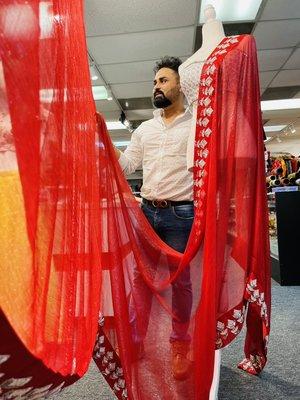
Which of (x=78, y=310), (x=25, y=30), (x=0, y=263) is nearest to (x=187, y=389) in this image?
Answer: (x=78, y=310)

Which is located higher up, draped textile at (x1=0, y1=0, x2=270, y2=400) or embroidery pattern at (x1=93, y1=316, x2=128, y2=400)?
draped textile at (x1=0, y1=0, x2=270, y2=400)

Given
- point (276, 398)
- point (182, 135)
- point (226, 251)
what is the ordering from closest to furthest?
point (226, 251)
point (276, 398)
point (182, 135)

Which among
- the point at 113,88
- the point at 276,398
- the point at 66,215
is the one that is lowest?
the point at 276,398

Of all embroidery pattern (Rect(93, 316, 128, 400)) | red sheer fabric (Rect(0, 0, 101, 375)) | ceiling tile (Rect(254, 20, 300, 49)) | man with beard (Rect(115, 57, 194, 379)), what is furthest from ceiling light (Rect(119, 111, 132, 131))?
red sheer fabric (Rect(0, 0, 101, 375))

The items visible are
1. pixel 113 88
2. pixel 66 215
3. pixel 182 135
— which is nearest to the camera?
pixel 66 215

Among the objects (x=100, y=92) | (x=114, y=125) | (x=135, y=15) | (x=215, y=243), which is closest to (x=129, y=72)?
(x=100, y=92)

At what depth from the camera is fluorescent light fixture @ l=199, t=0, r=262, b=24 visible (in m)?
3.22

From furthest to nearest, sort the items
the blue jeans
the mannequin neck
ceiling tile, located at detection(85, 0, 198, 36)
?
ceiling tile, located at detection(85, 0, 198, 36) < the mannequin neck < the blue jeans

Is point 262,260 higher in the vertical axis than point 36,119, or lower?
lower

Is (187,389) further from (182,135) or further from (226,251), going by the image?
(182,135)

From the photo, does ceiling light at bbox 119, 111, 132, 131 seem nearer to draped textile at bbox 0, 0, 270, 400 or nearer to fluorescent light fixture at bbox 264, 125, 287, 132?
fluorescent light fixture at bbox 264, 125, 287, 132

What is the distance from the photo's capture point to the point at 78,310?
0.71 metres

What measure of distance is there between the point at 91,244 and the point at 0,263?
12.5 inches

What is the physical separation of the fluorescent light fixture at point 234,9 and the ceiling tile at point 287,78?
179 cm
